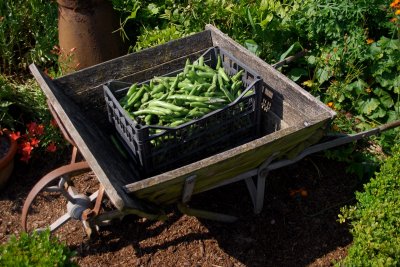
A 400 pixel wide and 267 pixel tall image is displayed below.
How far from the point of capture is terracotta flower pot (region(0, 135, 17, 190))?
3.59 m

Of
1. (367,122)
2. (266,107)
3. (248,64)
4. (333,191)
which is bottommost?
(333,191)

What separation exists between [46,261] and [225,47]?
191 centimetres

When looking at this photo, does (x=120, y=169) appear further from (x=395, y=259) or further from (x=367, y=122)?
(x=367, y=122)

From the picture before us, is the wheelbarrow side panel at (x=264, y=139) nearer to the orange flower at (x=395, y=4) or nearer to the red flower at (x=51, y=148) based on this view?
the orange flower at (x=395, y=4)

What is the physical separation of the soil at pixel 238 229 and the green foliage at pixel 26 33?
51.4 inches

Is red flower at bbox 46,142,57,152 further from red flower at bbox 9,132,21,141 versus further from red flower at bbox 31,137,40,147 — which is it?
red flower at bbox 9,132,21,141

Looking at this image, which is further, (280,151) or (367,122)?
A: (367,122)

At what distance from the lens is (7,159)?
3.59 metres

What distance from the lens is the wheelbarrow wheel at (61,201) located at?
280 cm

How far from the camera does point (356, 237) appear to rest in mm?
2746

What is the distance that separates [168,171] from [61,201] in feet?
4.15

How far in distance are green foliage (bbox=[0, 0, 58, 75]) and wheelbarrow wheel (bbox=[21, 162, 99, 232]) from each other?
1.29 meters

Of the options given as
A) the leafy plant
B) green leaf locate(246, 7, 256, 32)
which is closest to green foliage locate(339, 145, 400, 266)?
green leaf locate(246, 7, 256, 32)

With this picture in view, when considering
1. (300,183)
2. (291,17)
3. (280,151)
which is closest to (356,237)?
(280,151)
